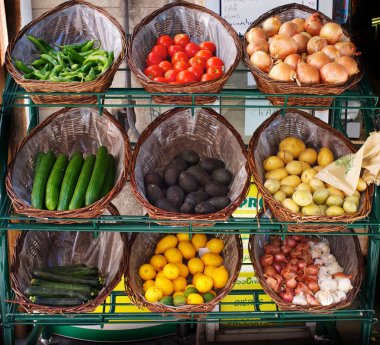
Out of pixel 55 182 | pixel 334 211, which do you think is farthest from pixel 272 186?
pixel 55 182

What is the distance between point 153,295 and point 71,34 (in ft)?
4.67

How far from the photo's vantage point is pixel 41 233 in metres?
3.07

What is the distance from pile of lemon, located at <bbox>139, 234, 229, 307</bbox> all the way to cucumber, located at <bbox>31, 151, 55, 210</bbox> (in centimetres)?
65

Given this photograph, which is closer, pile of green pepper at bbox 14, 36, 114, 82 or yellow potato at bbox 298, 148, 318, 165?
pile of green pepper at bbox 14, 36, 114, 82

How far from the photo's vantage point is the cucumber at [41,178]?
2.62 meters

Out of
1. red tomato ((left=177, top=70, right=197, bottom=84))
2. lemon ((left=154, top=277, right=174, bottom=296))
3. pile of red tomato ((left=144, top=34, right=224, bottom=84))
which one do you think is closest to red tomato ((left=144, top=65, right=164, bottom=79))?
pile of red tomato ((left=144, top=34, right=224, bottom=84))

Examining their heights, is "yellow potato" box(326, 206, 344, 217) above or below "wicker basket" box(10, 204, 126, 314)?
above

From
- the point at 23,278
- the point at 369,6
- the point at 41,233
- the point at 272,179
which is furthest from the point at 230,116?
the point at 369,6

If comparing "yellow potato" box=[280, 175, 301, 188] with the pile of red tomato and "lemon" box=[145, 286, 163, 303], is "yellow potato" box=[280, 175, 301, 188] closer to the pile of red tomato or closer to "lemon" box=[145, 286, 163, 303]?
the pile of red tomato

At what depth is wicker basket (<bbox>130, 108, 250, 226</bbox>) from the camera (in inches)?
110

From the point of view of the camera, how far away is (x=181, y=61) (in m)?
2.67

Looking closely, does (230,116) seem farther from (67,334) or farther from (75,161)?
(67,334)

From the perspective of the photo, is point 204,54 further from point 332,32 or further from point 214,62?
point 332,32

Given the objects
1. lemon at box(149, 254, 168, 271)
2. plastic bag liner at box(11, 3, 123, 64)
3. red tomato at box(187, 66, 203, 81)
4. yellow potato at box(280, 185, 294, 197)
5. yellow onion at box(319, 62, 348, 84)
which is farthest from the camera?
lemon at box(149, 254, 168, 271)
